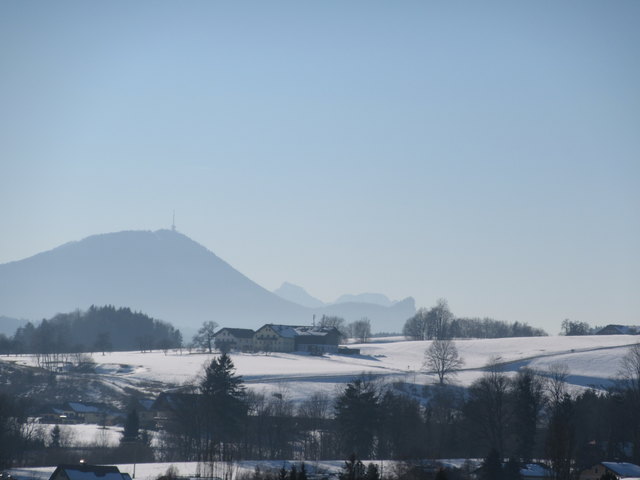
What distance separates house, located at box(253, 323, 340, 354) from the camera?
130 meters

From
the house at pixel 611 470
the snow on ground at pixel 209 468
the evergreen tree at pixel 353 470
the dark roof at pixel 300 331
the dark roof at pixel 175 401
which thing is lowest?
the snow on ground at pixel 209 468

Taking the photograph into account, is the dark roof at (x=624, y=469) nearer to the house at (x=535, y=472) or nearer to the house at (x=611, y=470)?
the house at (x=611, y=470)

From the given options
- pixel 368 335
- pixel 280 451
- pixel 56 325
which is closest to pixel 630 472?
pixel 280 451

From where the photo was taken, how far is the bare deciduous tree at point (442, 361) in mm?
103213

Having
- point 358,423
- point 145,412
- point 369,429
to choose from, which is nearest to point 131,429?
point 145,412

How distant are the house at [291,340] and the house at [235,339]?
1.13 metres

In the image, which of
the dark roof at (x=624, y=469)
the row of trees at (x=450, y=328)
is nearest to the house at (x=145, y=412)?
the dark roof at (x=624, y=469)

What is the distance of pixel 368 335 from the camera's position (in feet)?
554

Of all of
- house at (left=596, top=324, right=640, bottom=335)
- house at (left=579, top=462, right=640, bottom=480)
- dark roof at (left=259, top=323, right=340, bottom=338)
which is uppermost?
house at (left=596, top=324, right=640, bottom=335)

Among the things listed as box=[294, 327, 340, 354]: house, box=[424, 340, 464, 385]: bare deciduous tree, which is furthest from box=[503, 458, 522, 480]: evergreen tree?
box=[294, 327, 340, 354]: house

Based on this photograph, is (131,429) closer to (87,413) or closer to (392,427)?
(87,413)

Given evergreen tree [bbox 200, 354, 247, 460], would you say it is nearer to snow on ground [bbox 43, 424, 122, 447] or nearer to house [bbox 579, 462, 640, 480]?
snow on ground [bbox 43, 424, 122, 447]

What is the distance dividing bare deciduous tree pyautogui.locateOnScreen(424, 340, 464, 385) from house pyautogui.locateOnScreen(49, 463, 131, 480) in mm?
49931

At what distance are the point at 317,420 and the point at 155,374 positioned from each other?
1335 inches
